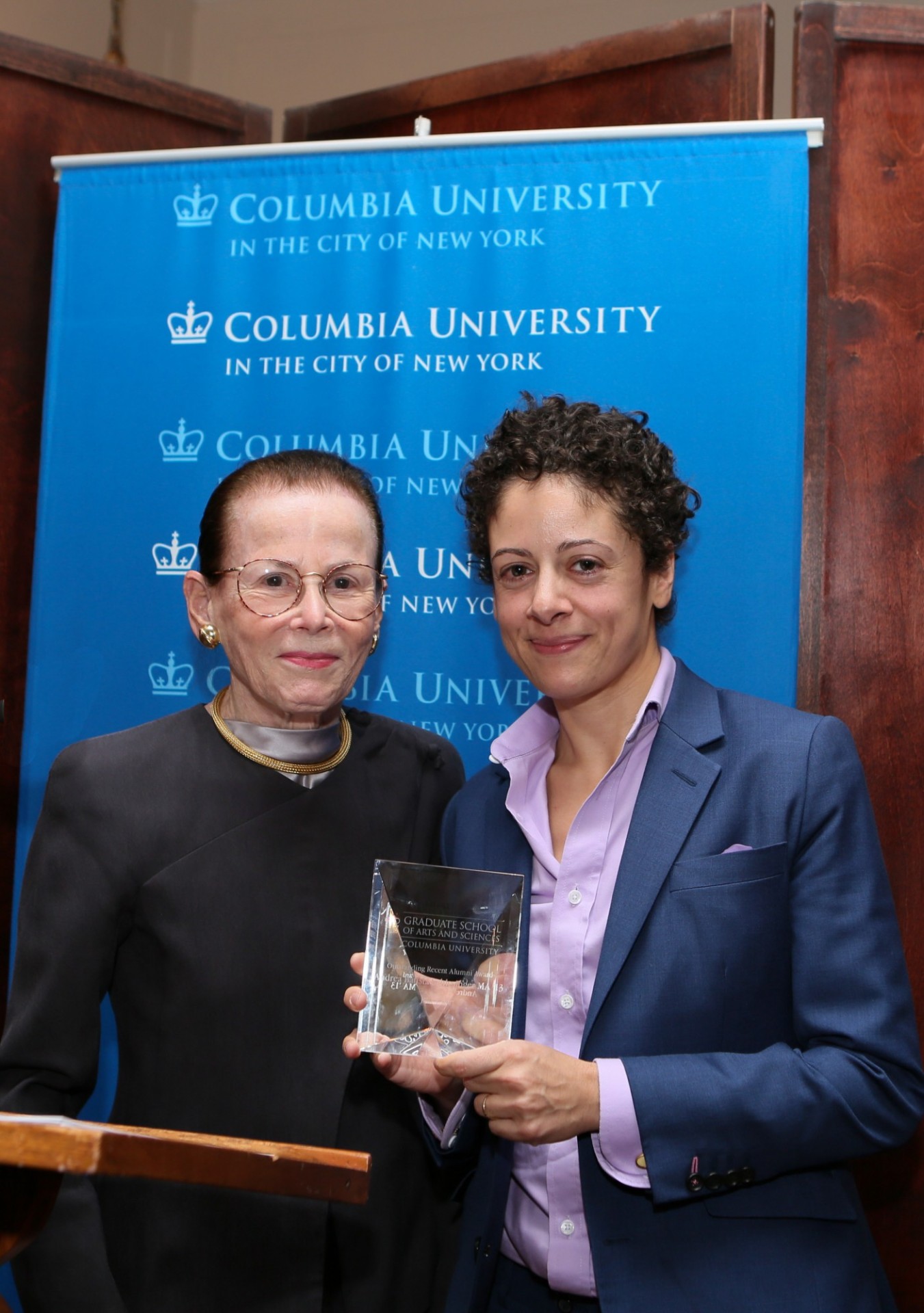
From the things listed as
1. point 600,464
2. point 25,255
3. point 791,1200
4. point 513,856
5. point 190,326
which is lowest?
point 791,1200

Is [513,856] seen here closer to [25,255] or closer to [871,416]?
[871,416]

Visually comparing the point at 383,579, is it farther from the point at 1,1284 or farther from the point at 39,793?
the point at 1,1284

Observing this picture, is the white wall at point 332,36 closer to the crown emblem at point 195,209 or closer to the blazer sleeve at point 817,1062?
the crown emblem at point 195,209

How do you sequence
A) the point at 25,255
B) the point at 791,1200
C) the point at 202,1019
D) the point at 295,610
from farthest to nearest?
the point at 25,255 < the point at 295,610 < the point at 202,1019 < the point at 791,1200

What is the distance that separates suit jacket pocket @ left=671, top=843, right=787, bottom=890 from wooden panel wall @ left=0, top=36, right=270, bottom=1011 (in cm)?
212

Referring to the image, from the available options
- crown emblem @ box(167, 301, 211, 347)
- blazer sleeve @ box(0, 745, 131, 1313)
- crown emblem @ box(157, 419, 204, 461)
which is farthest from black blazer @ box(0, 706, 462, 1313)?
crown emblem @ box(167, 301, 211, 347)

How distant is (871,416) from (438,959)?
1776 millimetres

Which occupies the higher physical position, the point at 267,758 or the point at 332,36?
the point at 332,36

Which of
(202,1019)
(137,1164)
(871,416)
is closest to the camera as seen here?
(137,1164)

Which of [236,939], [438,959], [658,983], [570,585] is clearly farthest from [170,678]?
[658,983]

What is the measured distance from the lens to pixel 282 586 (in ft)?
5.54

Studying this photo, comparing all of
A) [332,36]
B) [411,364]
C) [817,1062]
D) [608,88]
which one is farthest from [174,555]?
[332,36]

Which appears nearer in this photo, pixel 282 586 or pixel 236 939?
pixel 236 939

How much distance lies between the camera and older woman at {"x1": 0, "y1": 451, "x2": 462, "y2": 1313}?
1.51 metres
